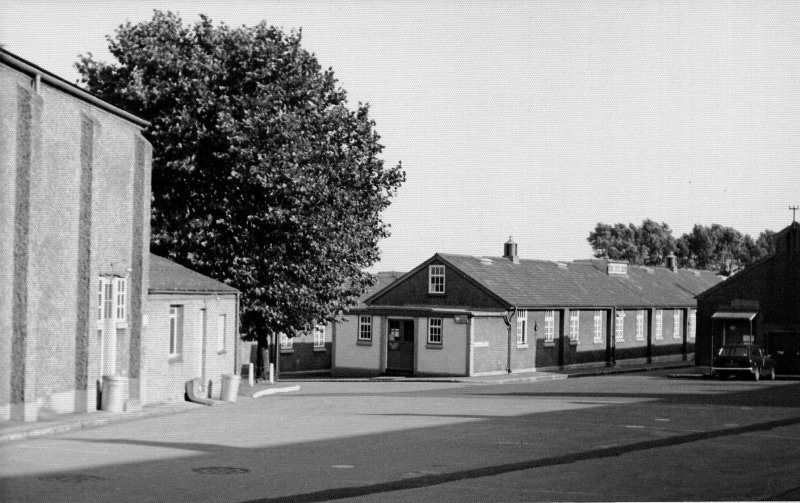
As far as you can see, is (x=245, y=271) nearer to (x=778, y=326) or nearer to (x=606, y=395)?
(x=606, y=395)

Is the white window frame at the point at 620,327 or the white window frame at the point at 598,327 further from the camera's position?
the white window frame at the point at 620,327

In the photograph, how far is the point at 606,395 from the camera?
130 feet

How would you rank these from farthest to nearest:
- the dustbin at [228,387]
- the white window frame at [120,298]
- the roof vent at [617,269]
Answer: the roof vent at [617,269] < the dustbin at [228,387] < the white window frame at [120,298]

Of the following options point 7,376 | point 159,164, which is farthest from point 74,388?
point 159,164

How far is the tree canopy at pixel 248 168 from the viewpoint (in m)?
40.5

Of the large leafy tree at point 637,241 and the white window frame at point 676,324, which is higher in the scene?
the large leafy tree at point 637,241

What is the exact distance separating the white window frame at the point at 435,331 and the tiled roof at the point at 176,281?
2069 centimetres

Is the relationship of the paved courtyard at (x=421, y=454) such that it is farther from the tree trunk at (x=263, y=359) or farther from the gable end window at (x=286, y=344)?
the gable end window at (x=286, y=344)

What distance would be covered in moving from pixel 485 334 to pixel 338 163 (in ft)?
50.4

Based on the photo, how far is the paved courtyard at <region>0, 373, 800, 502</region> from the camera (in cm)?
1622

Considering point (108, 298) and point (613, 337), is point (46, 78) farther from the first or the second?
point (613, 337)

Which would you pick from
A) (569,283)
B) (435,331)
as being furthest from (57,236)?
(569,283)

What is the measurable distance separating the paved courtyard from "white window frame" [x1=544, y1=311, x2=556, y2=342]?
25916 mm

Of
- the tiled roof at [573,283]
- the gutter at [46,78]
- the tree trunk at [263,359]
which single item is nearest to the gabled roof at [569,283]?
the tiled roof at [573,283]
